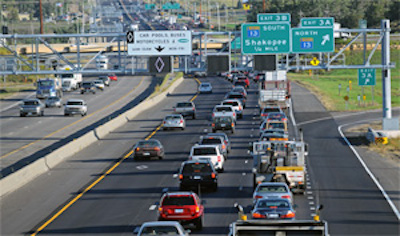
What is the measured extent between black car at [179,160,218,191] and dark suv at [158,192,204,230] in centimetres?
863

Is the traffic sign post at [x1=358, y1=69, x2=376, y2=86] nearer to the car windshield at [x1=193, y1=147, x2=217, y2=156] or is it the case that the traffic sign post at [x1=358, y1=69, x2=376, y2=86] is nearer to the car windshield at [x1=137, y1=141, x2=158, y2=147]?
the car windshield at [x1=137, y1=141, x2=158, y2=147]

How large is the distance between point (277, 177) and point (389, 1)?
163007 mm

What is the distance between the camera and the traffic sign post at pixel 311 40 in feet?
160

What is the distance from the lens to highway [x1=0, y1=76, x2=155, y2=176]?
54000 millimetres

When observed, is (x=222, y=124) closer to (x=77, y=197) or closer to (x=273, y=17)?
(x=273, y=17)

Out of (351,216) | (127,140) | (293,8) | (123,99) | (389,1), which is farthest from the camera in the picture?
(389,1)

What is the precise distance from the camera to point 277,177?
34.7m

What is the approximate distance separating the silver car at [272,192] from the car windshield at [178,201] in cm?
348

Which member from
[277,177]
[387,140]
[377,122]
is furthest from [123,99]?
[277,177]

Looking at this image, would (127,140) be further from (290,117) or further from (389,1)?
(389,1)

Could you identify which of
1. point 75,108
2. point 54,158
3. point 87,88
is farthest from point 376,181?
point 87,88

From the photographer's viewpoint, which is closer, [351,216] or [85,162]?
[351,216]

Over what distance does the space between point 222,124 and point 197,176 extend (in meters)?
24.7

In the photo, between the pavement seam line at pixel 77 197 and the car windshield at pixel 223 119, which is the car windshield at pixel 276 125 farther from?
the pavement seam line at pixel 77 197
